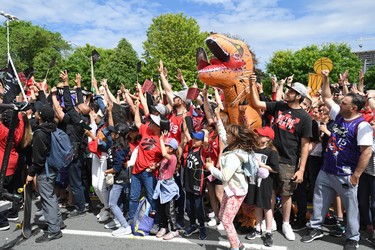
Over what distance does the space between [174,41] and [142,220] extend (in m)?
27.1

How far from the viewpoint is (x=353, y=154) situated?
13.2ft

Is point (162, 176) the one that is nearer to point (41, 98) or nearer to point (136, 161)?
point (136, 161)

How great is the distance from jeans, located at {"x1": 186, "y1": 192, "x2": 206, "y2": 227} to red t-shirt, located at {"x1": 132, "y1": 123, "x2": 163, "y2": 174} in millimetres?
702

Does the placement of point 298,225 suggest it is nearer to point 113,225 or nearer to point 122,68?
point 113,225

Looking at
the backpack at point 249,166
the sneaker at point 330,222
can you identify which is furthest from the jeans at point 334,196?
the backpack at point 249,166

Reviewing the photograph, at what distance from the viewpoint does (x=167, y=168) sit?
4633mm

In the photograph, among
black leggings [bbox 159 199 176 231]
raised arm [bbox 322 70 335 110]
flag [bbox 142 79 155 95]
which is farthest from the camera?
flag [bbox 142 79 155 95]

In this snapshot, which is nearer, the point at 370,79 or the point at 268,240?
the point at 268,240

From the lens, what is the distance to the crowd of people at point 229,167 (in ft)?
13.0

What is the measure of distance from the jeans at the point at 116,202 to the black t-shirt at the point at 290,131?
242cm

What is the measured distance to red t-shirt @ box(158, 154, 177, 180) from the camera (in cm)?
462

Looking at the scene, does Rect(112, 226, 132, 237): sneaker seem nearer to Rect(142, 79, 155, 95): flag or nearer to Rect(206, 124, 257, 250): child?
Rect(206, 124, 257, 250): child

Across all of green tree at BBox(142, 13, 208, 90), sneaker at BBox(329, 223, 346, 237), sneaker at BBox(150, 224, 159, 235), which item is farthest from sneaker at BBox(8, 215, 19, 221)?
green tree at BBox(142, 13, 208, 90)

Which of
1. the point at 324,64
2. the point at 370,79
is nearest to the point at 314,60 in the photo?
the point at 370,79
